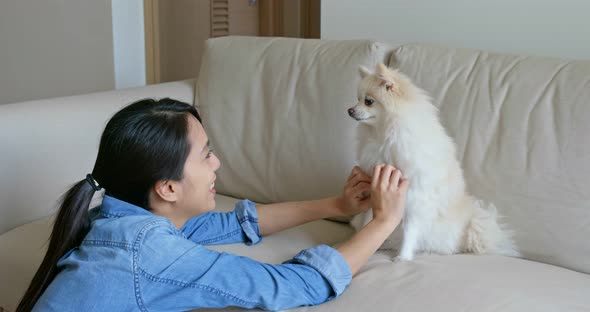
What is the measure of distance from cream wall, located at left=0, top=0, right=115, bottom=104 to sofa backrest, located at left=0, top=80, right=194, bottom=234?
1277 millimetres

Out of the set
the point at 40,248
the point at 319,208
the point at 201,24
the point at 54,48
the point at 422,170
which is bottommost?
the point at 40,248

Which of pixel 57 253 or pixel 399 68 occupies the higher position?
pixel 399 68

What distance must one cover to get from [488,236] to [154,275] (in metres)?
0.79

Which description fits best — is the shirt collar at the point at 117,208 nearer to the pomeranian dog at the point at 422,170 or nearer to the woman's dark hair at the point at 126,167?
the woman's dark hair at the point at 126,167

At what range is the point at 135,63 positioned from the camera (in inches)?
129

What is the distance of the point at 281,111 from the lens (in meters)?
1.88

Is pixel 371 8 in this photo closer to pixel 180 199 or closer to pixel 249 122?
pixel 249 122

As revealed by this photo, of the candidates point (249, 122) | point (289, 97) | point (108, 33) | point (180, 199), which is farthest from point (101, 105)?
point (108, 33)

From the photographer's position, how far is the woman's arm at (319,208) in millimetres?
1451

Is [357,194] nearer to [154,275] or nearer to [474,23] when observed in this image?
[154,275]

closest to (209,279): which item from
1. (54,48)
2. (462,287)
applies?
(462,287)

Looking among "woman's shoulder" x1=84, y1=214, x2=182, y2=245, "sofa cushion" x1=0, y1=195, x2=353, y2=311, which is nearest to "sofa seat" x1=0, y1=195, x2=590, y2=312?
"sofa cushion" x1=0, y1=195, x2=353, y2=311

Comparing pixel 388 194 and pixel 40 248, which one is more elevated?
pixel 388 194

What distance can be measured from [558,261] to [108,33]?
2.39 m
